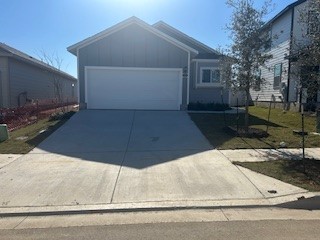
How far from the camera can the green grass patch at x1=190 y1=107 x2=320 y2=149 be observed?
35.0ft

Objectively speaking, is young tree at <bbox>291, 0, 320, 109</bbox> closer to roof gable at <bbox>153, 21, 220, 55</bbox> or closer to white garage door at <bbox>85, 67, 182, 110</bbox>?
white garage door at <bbox>85, 67, 182, 110</bbox>

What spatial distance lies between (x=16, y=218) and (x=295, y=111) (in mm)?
17657

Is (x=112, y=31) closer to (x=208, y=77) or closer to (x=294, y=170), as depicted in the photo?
(x=208, y=77)

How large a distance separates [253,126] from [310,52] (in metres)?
6.10

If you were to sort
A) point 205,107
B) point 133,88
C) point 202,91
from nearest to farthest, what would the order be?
1. point 133,88
2. point 205,107
3. point 202,91

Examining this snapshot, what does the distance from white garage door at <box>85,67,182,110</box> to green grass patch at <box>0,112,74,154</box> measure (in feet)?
10.6

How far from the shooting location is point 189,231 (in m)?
4.79

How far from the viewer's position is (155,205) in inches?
228

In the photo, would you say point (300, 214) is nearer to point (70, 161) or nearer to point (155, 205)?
point (155, 205)

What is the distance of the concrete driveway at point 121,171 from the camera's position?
625 centimetres

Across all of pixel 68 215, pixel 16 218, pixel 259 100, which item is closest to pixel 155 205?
pixel 68 215

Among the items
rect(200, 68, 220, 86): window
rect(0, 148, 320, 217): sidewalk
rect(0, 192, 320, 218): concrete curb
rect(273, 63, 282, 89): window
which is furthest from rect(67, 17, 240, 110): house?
rect(0, 192, 320, 218): concrete curb

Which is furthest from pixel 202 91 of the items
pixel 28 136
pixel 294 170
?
pixel 294 170

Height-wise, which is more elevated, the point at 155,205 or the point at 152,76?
the point at 152,76
